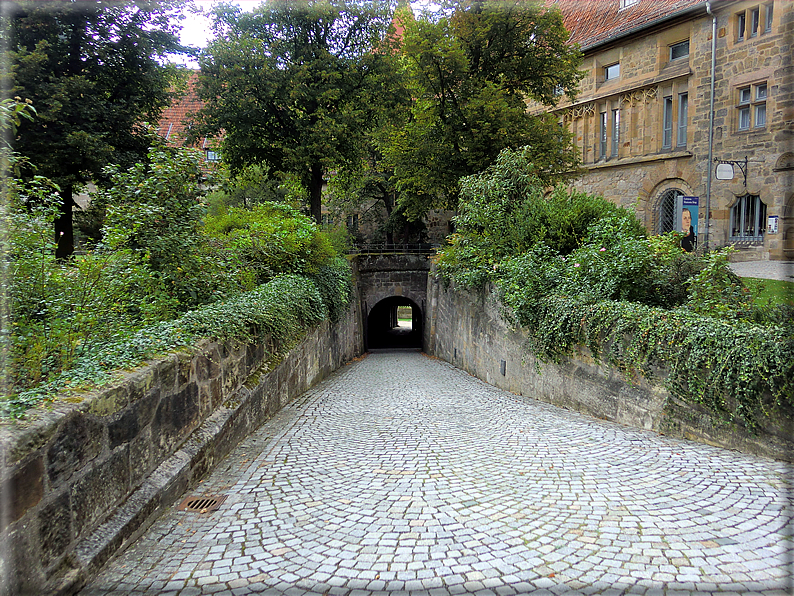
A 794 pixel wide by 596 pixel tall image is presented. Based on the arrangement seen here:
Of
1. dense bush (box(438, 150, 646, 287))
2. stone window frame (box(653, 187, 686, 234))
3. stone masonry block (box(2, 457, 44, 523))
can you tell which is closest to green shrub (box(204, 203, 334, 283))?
dense bush (box(438, 150, 646, 287))

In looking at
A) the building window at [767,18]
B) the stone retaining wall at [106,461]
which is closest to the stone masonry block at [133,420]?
the stone retaining wall at [106,461]

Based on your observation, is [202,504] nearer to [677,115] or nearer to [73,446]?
[73,446]

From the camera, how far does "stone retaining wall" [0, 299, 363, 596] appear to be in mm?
2492

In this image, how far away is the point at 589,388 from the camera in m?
7.12

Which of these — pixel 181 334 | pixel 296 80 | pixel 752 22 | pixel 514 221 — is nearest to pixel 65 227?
pixel 296 80

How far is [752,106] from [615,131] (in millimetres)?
5999

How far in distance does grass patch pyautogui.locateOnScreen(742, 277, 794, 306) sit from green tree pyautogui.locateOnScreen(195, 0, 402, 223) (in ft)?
45.9

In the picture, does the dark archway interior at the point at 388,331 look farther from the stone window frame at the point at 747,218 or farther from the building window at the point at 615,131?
the stone window frame at the point at 747,218

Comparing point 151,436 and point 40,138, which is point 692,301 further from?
point 40,138

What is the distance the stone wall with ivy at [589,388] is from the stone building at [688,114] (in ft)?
22.8

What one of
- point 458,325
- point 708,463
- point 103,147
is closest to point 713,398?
point 708,463

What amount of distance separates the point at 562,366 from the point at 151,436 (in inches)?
236

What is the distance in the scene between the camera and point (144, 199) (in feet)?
21.8

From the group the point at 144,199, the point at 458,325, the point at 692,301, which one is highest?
the point at 144,199
